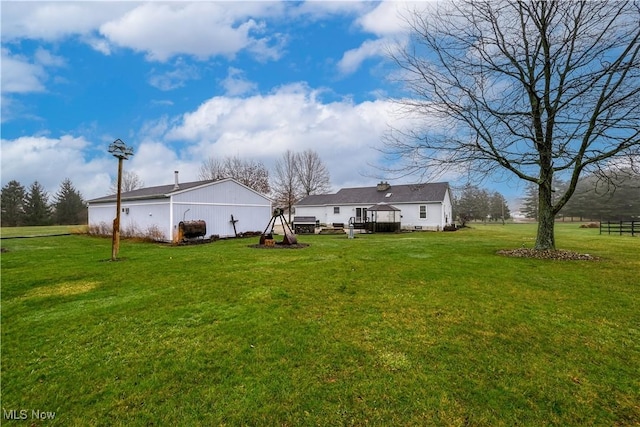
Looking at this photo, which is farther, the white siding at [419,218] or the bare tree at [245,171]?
the bare tree at [245,171]

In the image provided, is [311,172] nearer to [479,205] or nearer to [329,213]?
[329,213]

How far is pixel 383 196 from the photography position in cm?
2964

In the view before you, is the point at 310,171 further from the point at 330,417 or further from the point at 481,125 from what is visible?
the point at 330,417

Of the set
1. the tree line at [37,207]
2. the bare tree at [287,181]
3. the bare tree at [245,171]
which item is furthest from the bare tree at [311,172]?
the tree line at [37,207]

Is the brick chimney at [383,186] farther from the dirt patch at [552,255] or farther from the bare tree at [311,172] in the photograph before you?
the dirt patch at [552,255]

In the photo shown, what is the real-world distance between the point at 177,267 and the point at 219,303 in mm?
3873

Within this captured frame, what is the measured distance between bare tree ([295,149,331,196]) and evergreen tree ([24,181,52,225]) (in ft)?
114

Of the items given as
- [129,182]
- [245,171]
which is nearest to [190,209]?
[245,171]

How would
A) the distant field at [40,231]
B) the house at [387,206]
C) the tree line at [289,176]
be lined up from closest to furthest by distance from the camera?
the distant field at [40,231]
the house at [387,206]
the tree line at [289,176]

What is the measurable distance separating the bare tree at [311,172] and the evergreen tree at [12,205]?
37161 millimetres

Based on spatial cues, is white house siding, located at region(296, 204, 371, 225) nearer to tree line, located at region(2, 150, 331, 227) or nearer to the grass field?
tree line, located at region(2, 150, 331, 227)

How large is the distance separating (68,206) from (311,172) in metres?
35.6

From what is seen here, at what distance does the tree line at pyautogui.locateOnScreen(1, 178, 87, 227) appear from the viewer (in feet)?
128

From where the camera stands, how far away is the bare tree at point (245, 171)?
39031 mm
